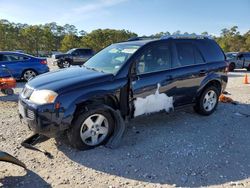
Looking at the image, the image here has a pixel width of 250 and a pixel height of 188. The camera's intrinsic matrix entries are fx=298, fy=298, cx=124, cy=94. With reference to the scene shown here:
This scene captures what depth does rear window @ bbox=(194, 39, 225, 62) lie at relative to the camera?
6.74 metres

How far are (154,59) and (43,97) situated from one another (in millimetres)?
2266

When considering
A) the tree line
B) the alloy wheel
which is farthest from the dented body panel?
the tree line

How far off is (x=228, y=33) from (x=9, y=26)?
41.6 meters

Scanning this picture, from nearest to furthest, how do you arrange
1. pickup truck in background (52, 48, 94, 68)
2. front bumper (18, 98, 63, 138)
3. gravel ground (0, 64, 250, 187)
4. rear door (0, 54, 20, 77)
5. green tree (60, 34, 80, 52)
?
gravel ground (0, 64, 250, 187), front bumper (18, 98, 63, 138), rear door (0, 54, 20, 77), pickup truck in background (52, 48, 94, 68), green tree (60, 34, 80, 52)

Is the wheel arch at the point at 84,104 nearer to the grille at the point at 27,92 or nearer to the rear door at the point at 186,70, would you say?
the grille at the point at 27,92

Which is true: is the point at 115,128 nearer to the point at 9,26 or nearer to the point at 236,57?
the point at 236,57

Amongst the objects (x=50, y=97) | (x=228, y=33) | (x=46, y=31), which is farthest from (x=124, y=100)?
(x=46, y=31)

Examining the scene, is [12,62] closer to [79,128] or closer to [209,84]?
[209,84]

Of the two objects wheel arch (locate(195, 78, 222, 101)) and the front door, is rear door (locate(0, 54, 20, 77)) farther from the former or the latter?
wheel arch (locate(195, 78, 222, 101))

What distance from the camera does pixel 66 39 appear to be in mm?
59188

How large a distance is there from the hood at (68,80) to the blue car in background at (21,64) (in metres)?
8.81

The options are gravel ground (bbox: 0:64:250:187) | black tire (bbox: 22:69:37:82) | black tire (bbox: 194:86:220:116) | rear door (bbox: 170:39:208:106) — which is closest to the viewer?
gravel ground (bbox: 0:64:250:187)

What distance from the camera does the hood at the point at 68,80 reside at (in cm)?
470

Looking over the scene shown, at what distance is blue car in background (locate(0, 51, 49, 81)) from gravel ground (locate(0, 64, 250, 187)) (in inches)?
302
